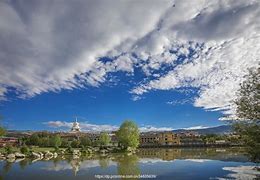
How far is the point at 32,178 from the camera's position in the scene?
93.5 feet

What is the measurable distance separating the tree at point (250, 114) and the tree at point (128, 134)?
7614cm

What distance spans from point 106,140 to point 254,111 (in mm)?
109212

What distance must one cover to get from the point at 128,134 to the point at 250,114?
76.9 meters

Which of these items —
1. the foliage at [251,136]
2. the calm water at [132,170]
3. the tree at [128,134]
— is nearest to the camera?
the foliage at [251,136]

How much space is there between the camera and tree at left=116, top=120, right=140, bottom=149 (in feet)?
308

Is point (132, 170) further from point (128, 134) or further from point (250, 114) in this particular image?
point (128, 134)

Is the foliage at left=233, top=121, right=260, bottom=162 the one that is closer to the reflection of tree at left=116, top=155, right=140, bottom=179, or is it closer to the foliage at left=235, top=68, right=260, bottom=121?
the foliage at left=235, top=68, right=260, bottom=121

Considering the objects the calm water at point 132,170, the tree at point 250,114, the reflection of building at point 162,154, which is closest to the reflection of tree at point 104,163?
the calm water at point 132,170

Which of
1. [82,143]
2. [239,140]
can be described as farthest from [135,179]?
[82,143]

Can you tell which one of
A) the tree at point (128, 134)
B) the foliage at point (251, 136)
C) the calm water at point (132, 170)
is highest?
the tree at point (128, 134)

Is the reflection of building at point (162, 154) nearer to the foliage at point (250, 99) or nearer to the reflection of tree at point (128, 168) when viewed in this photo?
the reflection of tree at point (128, 168)

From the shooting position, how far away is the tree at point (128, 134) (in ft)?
308

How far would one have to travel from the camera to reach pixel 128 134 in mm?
93812

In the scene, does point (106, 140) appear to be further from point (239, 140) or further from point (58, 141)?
point (239, 140)
